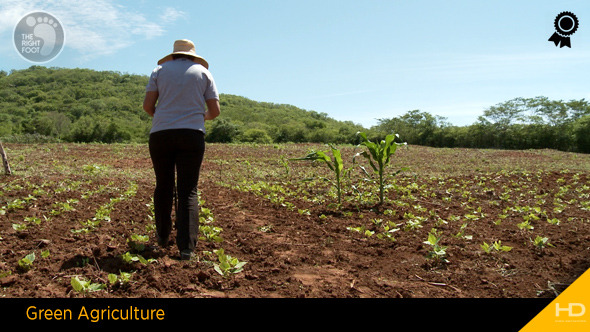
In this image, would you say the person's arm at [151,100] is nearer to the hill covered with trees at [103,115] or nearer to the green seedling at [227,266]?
the green seedling at [227,266]

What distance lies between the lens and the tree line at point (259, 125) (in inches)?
1128

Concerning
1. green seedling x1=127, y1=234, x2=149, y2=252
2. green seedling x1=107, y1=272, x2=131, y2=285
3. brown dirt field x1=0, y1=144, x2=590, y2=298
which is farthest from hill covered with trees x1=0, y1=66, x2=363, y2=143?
green seedling x1=107, y1=272, x2=131, y2=285

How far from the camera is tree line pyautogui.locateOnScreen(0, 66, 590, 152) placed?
94.0 feet

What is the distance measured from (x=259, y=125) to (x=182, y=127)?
42.0 metres

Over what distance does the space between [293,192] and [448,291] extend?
14.2 ft

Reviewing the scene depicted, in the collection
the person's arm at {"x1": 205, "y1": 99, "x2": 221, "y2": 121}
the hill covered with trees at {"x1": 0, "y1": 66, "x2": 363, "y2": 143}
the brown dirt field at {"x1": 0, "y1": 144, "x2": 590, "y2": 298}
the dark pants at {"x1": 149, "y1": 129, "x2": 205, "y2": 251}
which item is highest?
the hill covered with trees at {"x1": 0, "y1": 66, "x2": 363, "y2": 143}

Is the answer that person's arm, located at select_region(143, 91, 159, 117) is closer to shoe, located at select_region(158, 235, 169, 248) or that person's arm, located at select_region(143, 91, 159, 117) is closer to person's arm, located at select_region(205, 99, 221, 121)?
person's arm, located at select_region(205, 99, 221, 121)

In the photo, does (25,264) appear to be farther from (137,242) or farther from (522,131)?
(522,131)

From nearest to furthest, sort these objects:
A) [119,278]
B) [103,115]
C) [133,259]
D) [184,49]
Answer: [119,278], [133,259], [184,49], [103,115]

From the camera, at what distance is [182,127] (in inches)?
115

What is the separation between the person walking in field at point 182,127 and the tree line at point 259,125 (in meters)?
24.0

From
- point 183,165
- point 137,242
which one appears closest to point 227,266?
point 183,165

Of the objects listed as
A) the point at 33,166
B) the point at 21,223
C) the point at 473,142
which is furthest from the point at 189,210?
the point at 473,142

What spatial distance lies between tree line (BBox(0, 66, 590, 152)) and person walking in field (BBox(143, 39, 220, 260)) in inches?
945
